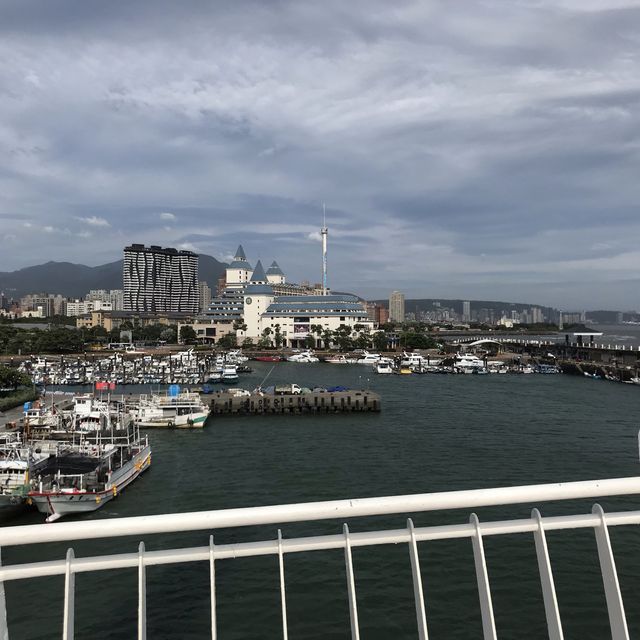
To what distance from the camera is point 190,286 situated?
86.9 metres

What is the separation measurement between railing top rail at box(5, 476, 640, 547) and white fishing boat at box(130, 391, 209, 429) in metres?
13.3

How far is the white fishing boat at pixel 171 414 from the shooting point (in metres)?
13.8

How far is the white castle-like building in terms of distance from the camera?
44.2 metres

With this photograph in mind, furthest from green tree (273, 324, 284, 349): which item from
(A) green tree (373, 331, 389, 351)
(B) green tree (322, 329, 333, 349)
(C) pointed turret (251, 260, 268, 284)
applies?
(C) pointed turret (251, 260, 268, 284)

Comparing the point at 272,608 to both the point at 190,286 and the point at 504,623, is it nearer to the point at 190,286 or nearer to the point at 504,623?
the point at 504,623

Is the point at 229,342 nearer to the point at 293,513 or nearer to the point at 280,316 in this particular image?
the point at 280,316

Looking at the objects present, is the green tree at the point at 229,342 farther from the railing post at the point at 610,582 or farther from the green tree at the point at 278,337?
the railing post at the point at 610,582

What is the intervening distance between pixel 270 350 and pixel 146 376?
1528 centimetres

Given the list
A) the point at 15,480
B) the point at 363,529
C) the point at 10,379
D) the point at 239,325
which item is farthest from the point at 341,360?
the point at 363,529

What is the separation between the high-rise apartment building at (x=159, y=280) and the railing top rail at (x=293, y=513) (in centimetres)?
8197

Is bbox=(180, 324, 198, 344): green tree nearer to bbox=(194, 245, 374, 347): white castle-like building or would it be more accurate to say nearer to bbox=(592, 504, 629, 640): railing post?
bbox=(194, 245, 374, 347): white castle-like building

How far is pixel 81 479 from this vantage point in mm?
7746

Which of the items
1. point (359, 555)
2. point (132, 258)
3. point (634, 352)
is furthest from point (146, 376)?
point (132, 258)

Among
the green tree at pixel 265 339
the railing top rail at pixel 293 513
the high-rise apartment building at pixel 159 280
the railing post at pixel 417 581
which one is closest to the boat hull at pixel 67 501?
the railing top rail at pixel 293 513
